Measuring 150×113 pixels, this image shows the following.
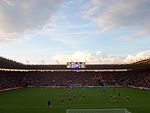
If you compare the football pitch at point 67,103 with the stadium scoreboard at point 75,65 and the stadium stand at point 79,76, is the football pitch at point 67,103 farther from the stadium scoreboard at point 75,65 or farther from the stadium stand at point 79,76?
the stadium scoreboard at point 75,65

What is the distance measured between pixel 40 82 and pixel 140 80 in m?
40.9

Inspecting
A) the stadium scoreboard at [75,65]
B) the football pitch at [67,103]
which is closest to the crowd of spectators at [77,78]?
the stadium scoreboard at [75,65]

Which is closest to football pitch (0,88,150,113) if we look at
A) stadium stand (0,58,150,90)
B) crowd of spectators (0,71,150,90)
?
stadium stand (0,58,150,90)

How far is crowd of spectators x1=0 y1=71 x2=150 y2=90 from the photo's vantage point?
376 ft

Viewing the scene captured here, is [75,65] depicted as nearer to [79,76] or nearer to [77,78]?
[77,78]

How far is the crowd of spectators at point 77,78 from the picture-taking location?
114562mm

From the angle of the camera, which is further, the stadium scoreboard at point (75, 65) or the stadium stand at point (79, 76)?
the stadium scoreboard at point (75, 65)

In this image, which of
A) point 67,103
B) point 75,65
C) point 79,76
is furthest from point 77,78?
point 67,103

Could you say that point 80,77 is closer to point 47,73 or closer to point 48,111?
point 47,73

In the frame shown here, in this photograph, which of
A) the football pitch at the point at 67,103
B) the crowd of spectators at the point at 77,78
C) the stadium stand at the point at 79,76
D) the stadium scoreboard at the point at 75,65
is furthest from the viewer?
the stadium scoreboard at the point at 75,65

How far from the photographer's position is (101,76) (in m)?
126

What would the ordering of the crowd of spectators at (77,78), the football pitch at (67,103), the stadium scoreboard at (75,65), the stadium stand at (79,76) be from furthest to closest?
the stadium scoreboard at (75,65) → the crowd of spectators at (77,78) → the stadium stand at (79,76) → the football pitch at (67,103)

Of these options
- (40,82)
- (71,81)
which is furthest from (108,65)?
(40,82)

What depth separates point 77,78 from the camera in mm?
124312
